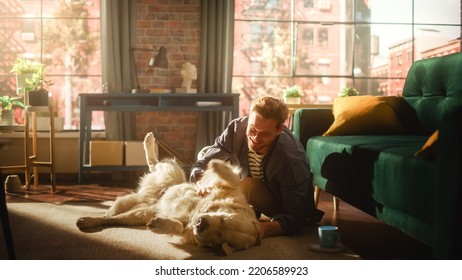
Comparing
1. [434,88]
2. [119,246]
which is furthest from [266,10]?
[119,246]

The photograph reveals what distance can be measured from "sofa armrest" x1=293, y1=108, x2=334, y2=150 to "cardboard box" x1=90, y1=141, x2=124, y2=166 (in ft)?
5.72

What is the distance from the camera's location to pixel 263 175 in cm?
282

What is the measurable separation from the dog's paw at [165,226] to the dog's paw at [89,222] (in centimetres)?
59

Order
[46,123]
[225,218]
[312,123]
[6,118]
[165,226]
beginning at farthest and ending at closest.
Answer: [46,123] < [6,118] < [312,123] < [165,226] < [225,218]

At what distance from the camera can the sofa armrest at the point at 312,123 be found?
12.0 ft

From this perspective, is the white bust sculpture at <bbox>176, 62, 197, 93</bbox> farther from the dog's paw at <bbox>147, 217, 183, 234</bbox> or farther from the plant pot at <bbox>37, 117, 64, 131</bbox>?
the dog's paw at <bbox>147, 217, 183, 234</bbox>

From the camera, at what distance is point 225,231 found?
2.17m

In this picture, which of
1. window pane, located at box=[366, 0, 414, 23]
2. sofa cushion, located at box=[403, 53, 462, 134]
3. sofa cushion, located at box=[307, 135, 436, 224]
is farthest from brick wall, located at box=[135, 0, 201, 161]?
sofa cushion, located at box=[403, 53, 462, 134]

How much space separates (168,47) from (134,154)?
41.7 inches

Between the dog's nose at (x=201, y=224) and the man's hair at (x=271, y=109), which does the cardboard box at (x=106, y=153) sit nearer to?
the man's hair at (x=271, y=109)

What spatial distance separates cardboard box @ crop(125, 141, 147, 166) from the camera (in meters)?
4.78

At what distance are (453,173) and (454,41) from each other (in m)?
4.29

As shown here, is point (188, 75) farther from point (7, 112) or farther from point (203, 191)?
point (203, 191)
